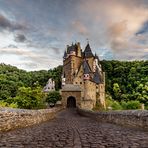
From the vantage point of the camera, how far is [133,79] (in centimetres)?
9594

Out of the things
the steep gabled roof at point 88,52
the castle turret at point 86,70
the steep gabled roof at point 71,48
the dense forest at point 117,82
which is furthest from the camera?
the steep gabled roof at point 88,52

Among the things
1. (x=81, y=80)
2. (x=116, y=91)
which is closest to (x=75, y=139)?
(x=81, y=80)

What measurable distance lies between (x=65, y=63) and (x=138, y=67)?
3279cm

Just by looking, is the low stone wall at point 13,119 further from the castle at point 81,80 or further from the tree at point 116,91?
the tree at point 116,91

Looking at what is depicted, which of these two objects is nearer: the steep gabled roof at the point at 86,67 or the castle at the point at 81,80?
the castle at the point at 81,80

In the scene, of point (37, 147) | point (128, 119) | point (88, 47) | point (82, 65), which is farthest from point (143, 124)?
point (88, 47)

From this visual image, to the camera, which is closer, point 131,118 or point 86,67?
point 131,118

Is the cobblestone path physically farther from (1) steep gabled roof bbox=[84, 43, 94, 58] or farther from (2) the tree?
(2) the tree

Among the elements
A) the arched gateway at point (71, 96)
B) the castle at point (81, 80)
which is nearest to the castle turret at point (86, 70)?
the castle at point (81, 80)

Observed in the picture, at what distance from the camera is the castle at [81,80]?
6794 cm

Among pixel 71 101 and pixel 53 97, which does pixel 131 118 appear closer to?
pixel 71 101

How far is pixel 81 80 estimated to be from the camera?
236 feet

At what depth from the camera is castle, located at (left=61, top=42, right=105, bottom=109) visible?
223ft

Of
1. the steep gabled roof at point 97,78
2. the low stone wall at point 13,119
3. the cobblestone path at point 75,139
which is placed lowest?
the cobblestone path at point 75,139
